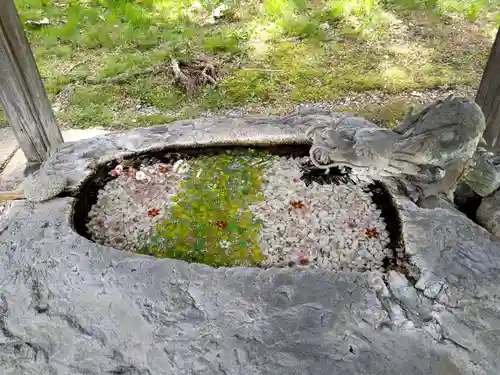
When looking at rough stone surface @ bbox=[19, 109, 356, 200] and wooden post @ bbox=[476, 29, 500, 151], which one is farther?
rough stone surface @ bbox=[19, 109, 356, 200]

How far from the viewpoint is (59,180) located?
9.73 ft

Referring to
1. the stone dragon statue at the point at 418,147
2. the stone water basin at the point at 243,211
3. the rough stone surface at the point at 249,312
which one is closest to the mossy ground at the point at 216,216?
the stone water basin at the point at 243,211

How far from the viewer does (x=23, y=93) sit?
3273mm

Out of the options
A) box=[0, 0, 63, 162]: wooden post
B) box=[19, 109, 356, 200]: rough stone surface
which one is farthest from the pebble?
box=[0, 0, 63, 162]: wooden post

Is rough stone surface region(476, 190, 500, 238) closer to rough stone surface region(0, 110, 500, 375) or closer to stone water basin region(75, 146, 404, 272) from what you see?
rough stone surface region(0, 110, 500, 375)

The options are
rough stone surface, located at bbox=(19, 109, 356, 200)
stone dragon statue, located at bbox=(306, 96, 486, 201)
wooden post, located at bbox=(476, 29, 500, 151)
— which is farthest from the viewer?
rough stone surface, located at bbox=(19, 109, 356, 200)

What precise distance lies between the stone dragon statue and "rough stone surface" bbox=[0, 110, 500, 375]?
0.46 m

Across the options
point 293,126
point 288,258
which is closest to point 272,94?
point 293,126

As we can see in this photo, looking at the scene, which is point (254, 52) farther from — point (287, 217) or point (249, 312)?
point (249, 312)

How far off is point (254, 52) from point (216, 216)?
10.1 ft

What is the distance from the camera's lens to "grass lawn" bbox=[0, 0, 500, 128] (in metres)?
4.75

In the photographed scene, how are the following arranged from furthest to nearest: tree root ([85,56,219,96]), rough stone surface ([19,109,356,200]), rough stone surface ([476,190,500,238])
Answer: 1. tree root ([85,56,219,96])
2. rough stone surface ([19,109,356,200])
3. rough stone surface ([476,190,500,238])

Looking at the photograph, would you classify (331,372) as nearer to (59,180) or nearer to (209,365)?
(209,365)

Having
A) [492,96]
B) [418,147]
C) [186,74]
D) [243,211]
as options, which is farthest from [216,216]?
[186,74]
